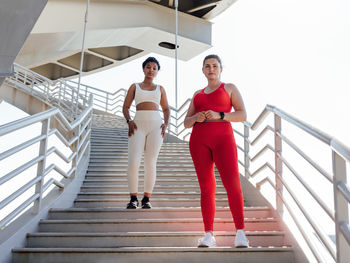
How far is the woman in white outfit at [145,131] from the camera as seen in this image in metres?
3.42

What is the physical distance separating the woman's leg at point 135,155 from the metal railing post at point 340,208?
6.56 ft

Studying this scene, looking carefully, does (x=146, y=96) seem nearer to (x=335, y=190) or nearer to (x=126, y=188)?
(x=126, y=188)

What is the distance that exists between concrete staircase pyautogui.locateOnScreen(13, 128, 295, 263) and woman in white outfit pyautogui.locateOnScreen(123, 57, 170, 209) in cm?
27

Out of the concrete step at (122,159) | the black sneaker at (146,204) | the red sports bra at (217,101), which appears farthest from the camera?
the concrete step at (122,159)

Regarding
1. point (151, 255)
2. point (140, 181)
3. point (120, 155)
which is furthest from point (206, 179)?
point (120, 155)

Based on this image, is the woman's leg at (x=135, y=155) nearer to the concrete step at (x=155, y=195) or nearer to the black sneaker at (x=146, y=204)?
the black sneaker at (x=146, y=204)

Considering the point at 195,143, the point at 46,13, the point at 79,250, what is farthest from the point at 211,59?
the point at 46,13

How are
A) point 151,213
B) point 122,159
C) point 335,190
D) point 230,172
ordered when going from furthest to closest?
point 122,159 → point 151,213 → point 230,172 → point 335,190

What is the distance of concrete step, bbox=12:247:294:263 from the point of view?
2.36 metres

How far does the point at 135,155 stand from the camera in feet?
11.1

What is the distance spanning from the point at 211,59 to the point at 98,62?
703 inches

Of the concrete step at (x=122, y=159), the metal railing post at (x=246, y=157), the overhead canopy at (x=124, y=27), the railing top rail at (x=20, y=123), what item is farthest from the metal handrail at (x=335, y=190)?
the overhead canopy at (x=124, y=27)

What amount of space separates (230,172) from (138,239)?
2.81 ft

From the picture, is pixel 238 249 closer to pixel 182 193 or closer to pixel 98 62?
pixel 182 193
